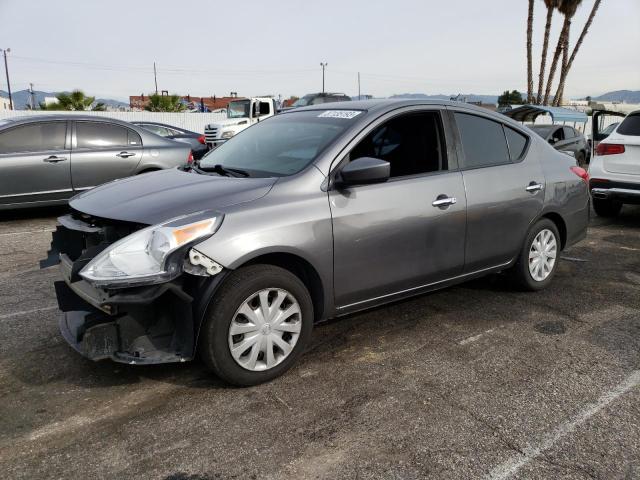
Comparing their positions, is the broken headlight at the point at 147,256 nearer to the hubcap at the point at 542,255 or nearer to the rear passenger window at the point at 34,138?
the hubcap at the point at 542,255

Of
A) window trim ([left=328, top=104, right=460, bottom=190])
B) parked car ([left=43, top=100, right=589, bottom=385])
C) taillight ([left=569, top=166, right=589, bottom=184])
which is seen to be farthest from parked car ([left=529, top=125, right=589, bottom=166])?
window trim ([left=328, top=104, right=460, bottom=190])

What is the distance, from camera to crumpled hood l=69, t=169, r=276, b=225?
10.0 feet

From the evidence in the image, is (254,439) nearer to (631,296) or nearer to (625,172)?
(631,296)

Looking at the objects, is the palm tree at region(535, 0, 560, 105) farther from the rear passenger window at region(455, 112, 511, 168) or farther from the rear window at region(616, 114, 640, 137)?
Result: the rear passenger window at region(455, 112, 511, 168)

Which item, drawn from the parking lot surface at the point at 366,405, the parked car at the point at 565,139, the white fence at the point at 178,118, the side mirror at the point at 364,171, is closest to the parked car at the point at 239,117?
the white fence at the point at 178,118

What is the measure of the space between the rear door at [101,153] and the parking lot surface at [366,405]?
393 cm

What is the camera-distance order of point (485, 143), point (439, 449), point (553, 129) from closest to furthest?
point (439, 449), point (485, 143), point (553, 129)

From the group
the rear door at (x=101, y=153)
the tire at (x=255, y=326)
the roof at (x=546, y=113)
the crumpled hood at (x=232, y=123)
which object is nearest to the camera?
the tire at (x=255, y=326)

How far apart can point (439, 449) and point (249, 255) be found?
1.36 meters

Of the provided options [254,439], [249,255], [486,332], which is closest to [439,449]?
[254,439]

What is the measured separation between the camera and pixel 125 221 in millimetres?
3025

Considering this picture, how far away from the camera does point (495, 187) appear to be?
4.27 m

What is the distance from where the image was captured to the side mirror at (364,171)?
329cm

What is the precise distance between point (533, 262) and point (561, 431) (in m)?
2.27
